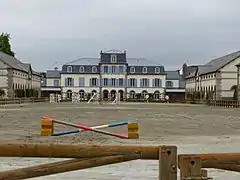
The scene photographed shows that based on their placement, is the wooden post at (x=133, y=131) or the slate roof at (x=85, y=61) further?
the slate roof at (x=85, y=61)

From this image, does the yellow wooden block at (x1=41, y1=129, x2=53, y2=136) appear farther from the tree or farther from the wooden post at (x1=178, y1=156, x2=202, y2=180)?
the tree

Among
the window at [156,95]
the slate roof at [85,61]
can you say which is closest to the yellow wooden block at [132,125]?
the window at [156,95]

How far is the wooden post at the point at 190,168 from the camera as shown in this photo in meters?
3.88

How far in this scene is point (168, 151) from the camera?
3.92 meters

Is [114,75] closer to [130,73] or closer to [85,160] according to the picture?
[130,73]

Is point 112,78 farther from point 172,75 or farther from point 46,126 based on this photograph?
point 46,126

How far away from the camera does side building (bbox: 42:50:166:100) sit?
12581 cm

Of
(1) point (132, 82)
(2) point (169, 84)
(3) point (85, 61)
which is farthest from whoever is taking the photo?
(2) point (169, 84)

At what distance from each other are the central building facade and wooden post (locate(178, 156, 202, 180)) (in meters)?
121

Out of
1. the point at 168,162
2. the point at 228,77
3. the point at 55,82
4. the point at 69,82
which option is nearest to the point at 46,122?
the point at 168,162

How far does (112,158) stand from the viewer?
13.1ft

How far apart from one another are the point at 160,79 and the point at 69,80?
2447cm

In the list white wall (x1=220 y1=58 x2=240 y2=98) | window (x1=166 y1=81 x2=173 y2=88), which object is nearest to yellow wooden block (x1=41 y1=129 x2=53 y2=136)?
white wall (x1=220 y1=58 x2=240 y2=98)

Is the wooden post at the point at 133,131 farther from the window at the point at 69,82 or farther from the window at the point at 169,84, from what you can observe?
the window at the point at 169,84
